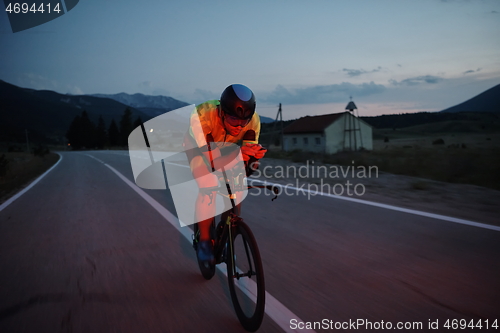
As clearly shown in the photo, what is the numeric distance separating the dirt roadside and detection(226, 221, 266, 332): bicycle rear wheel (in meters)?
4.25

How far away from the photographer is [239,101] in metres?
2.85

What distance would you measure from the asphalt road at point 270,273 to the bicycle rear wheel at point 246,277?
148 millimetres

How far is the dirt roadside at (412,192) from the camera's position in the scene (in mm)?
6211

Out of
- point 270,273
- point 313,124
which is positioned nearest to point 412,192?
point 270,273

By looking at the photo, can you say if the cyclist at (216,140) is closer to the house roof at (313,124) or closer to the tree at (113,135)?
the house roof at (313,124)

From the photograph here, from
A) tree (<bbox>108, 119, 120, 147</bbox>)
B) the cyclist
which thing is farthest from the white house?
tree (<bbox>108, 119, 120, 147</bbox>)

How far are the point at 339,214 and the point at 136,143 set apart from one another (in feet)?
11.9

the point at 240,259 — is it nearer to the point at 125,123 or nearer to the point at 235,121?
the point at 235,121

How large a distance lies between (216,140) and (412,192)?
21.0 ft

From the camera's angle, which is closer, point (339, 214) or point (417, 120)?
point (339, 214)

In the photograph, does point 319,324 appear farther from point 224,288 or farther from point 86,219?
point 86,219

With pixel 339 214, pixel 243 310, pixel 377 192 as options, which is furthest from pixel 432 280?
pixel 377 192

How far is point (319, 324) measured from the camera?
2795 mm

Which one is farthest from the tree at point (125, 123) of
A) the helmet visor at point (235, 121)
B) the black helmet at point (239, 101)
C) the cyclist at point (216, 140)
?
the black helmet at point (239, 101)
